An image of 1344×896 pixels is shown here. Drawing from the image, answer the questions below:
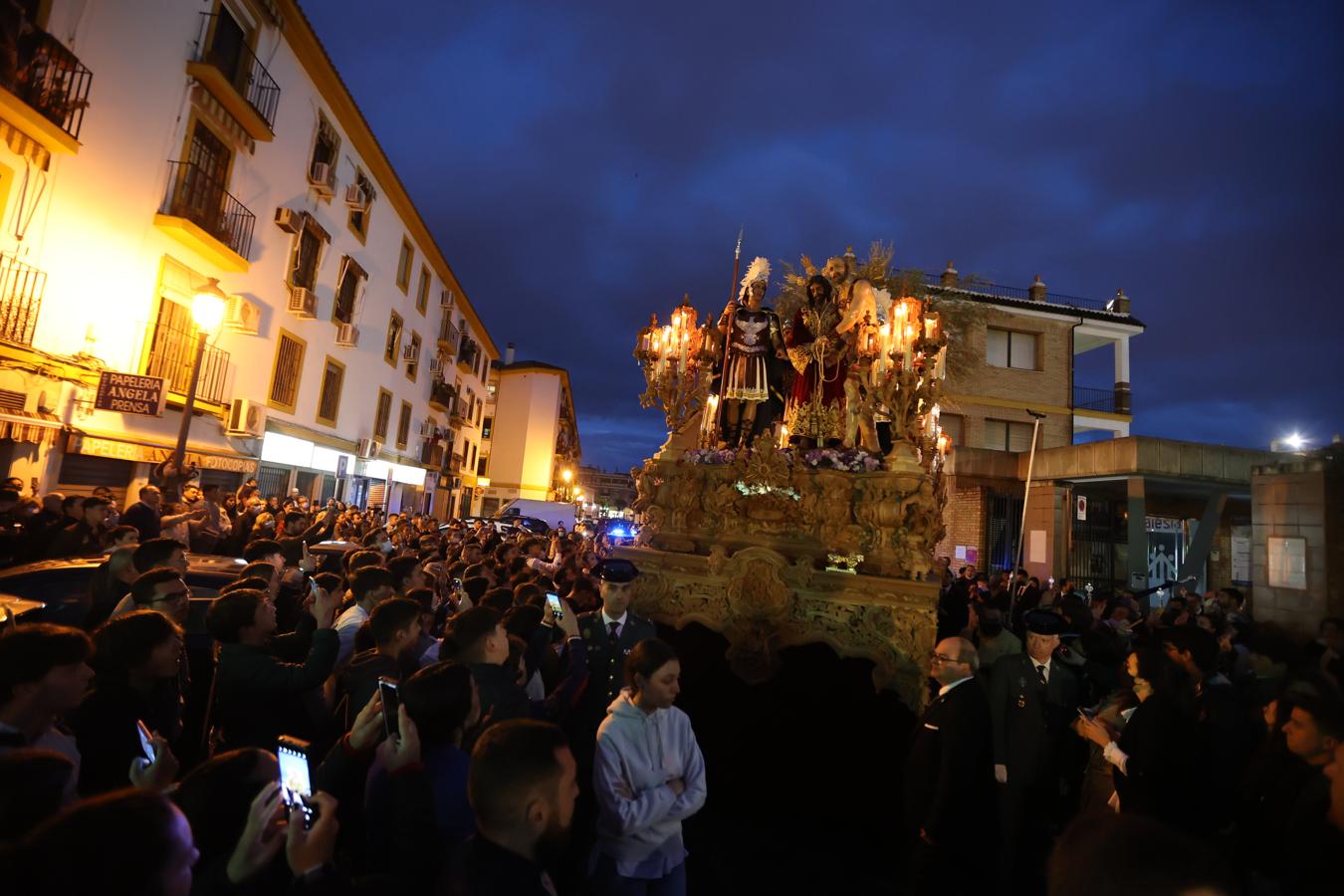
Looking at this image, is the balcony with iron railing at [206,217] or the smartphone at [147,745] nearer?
the smartphone at [147,745]

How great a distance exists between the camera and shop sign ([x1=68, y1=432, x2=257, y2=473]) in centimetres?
1052

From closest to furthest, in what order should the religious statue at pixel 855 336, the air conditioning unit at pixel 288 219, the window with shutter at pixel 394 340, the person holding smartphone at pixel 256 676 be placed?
the person holding smartphone at pixel 256 676 → the religious statue at pixel 855 336 → the air conditioning unit at pixel 288 219 → the window with shutter at pixel 394 340

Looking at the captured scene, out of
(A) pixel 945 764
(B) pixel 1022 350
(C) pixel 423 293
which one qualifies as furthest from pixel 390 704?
(C) pixel 423 293

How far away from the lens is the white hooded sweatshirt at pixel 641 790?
2816 millimetres

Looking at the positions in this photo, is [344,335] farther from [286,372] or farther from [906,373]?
[906,373]

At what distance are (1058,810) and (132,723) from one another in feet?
22.3

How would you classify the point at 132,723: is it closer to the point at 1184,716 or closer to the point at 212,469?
the point at 1184,716

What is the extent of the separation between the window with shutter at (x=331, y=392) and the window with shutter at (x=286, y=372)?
1576 millimetres

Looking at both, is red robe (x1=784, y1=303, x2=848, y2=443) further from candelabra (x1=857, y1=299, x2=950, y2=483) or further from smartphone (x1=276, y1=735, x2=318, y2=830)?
smartphone (x1=276, y1=735, x2=318, y2=830)

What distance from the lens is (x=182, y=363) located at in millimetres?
12789

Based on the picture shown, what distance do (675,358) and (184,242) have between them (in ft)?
34.8

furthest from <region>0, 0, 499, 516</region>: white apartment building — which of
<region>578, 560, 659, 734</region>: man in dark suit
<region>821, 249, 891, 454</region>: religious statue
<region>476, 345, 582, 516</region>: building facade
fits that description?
<region>476, 345, 582, 516</region>: building facade

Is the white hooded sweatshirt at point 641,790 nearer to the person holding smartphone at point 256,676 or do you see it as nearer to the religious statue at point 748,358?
the person holding smartphone at point 256,676

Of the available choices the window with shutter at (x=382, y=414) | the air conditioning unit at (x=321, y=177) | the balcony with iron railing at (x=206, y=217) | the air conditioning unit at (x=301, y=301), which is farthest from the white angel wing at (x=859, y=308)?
the window with shutter at (x=382, y=414)
